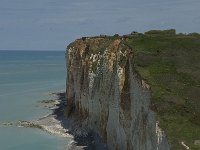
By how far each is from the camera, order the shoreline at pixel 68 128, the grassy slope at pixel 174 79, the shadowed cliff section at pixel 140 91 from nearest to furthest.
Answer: the grassy slope at pixel 174 79 < the shadowed cliff section at pixel 140 91 < the shoreline at pixel 68 128

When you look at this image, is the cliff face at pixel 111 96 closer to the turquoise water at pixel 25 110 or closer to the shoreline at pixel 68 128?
the shoreline at pixel 68 128

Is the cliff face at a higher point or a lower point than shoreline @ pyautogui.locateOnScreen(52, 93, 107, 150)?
higher

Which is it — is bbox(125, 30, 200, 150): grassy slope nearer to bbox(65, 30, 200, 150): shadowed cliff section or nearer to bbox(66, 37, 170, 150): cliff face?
bbox(65, 30, 200, 150): shadowed cliff section

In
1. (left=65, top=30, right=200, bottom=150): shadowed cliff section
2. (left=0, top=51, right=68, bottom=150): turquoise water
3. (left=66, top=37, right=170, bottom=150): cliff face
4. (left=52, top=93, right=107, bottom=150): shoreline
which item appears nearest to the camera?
(left=65, top=30, right=200, bottom=150): shadowed cliff section

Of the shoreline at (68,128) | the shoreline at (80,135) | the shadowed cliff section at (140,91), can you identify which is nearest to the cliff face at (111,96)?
the shadowed cliff section at (140,91)

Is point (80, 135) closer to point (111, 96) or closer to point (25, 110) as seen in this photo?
point (111, 96)

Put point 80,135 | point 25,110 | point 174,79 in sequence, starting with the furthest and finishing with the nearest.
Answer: point 25,110
point 80,135
point 174,79

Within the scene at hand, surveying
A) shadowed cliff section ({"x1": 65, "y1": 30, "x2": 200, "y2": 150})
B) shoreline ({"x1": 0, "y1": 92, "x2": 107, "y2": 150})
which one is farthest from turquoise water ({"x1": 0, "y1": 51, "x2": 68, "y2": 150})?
shadowed cliff section ({"x1": 65, "y1": 30, "x2": 200, "y2": 150})

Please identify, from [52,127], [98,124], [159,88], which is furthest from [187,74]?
[52,127]

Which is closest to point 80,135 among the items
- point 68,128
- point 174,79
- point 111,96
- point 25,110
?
point 68,128
